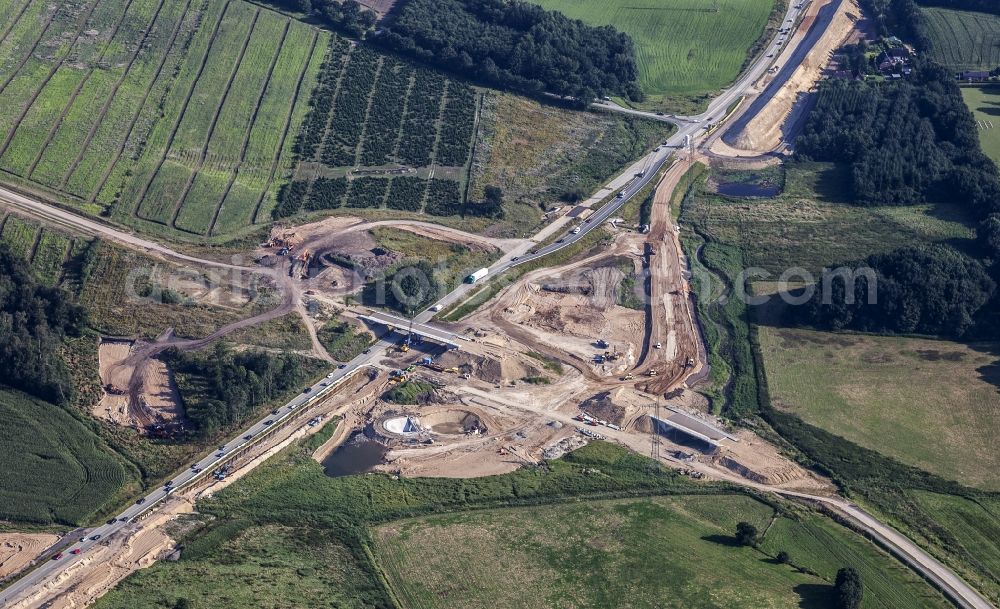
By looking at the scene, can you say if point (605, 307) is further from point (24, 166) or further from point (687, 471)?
point (24, 166)

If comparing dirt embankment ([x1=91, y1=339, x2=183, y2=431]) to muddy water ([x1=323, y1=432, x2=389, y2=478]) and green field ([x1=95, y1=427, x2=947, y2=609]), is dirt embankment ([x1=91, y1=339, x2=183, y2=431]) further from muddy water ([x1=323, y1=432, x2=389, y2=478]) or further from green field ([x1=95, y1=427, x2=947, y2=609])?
muddy water ([x1=323, y1=432, x2=389, y2=478])

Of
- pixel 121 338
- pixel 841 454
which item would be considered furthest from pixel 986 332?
pixel 121 338

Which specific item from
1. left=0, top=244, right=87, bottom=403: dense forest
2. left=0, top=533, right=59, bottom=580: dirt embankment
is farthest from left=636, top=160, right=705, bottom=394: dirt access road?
left=0, top=244, right=87, bottom=403: dense forest

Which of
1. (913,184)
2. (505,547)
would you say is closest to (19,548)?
(505,547)

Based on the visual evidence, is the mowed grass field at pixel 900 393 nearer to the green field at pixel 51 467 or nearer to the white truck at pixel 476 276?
the white truck at pixel 476 276

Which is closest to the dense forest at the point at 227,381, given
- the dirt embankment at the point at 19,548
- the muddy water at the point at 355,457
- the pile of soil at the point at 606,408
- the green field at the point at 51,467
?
the muddy water at the point at 355,457
